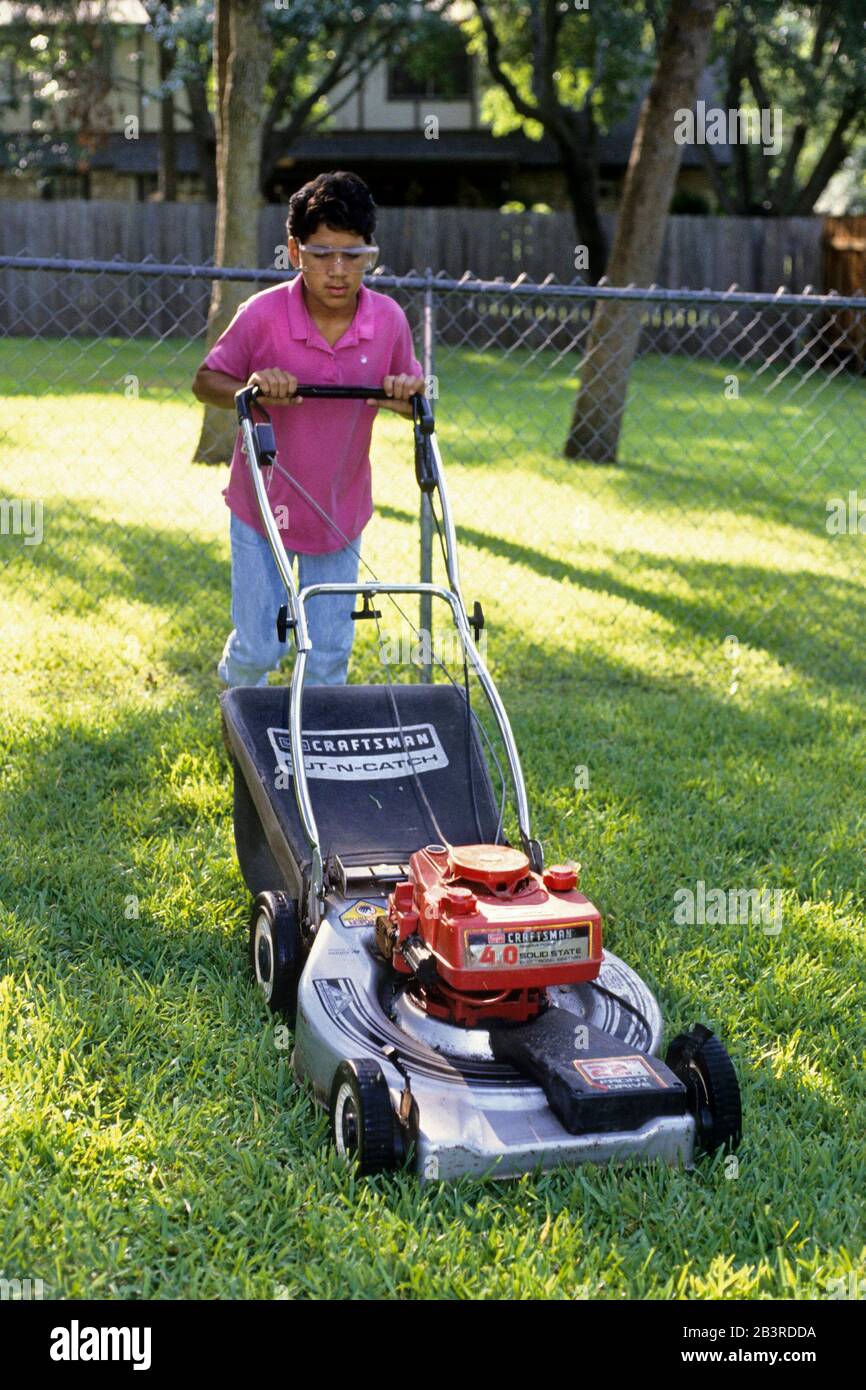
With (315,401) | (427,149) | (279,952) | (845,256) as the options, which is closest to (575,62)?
(427,149)

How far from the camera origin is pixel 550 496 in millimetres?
9594

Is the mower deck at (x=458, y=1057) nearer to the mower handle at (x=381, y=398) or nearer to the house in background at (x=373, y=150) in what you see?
the mower handle at (x=381, y=398)

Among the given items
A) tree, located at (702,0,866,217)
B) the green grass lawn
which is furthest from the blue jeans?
tree, located at (702,0,866,217)

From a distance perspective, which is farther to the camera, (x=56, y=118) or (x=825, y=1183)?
(x=56, y=118)

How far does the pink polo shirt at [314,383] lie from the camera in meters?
3.86

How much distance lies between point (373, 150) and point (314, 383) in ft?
86.9

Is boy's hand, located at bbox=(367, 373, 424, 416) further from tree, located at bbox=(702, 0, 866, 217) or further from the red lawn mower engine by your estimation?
tree, located at bbox=(702, 0, 866, 217)

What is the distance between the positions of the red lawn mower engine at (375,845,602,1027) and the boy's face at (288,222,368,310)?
4.98 feet

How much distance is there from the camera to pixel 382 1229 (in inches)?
99.7

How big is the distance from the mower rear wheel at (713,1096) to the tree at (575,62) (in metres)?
20.2

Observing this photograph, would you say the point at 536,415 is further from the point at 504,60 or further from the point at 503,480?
the point at 504,60

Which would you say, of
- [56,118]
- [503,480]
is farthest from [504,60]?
[503,480]

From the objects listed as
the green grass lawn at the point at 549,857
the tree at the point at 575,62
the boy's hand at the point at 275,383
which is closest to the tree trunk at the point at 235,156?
the green grass lawn at the point at 549,857

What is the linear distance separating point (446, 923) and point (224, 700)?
122cm
